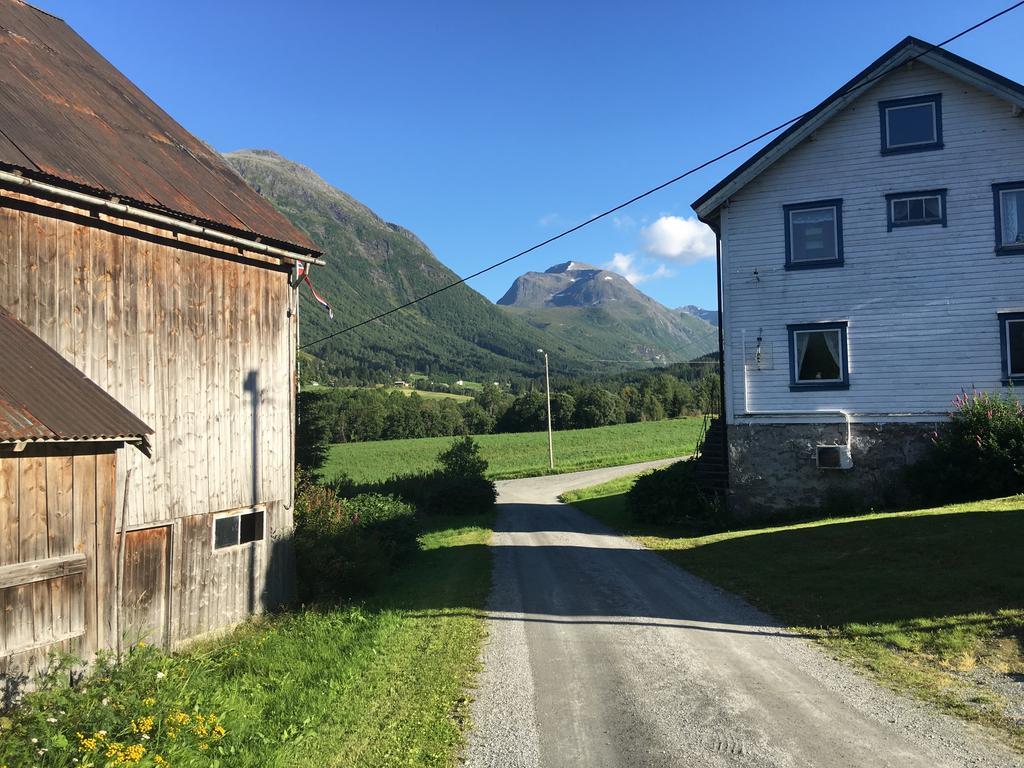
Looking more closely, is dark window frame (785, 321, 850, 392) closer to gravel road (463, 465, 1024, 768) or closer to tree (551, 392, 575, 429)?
gravel road (463, 465, 1024, 768)

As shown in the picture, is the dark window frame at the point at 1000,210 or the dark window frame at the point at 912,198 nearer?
the dark window frame at the point at 1000,210

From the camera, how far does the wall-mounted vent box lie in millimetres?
19141

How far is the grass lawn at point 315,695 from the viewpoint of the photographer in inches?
240

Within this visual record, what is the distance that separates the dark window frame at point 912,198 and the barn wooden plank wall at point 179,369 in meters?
16.2

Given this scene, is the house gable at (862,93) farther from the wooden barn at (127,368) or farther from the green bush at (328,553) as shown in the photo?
the green bush at (328,553)

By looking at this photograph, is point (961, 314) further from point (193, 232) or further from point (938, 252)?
point (193, 232)

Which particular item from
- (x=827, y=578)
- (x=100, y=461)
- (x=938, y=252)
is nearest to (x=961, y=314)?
(x=938, y=252)

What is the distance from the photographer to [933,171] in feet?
61.8

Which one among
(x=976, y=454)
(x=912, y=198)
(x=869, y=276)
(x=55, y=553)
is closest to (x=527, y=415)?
(x=869, y=276)

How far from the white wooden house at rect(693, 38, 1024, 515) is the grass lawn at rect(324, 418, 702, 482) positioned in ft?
110

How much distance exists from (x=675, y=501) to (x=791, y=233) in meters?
8.74

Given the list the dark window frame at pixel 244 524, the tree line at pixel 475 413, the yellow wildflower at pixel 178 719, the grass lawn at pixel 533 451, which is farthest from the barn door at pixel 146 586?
the tree line at pixel 475 413

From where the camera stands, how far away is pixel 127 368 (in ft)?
33.7

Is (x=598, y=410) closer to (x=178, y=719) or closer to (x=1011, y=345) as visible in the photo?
(x=1011, y=345)
